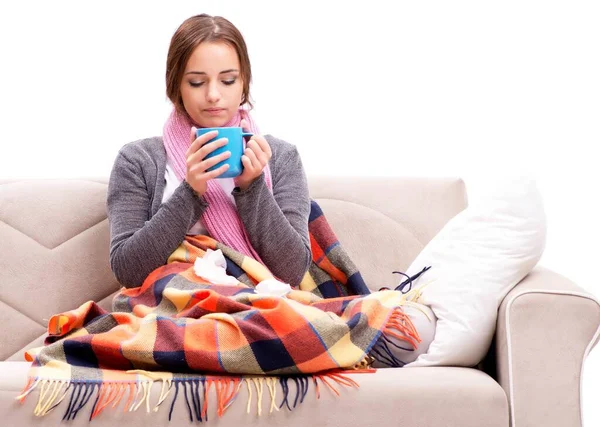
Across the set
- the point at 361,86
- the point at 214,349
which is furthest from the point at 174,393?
the point at 361,86

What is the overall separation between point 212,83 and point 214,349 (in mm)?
732

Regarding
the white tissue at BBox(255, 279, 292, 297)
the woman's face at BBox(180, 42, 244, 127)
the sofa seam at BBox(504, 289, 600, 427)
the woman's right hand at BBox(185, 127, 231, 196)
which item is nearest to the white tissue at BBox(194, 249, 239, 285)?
the white tissue at BBox(255, 279, 292, 297)

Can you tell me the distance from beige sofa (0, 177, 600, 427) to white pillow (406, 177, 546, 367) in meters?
0.04

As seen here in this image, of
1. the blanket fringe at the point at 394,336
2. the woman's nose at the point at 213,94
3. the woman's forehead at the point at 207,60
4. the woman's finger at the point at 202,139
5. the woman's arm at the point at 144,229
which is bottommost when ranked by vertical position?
the blanket fringe at the point at 394,336

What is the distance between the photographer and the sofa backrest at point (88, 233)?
2.41 m

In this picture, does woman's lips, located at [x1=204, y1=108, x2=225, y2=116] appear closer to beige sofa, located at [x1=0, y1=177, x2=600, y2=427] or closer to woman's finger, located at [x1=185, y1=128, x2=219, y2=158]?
woman's finger, located at [x1=185, y1=128, x2=219, y2=158]

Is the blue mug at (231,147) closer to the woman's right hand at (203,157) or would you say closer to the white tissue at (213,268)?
Answer: the woman's right hand at (203,157)

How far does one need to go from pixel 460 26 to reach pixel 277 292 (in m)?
1.25

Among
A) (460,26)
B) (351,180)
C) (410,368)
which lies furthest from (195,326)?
(460,26)

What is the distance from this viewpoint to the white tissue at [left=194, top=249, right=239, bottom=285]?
2.13m

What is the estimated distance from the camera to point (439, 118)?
2.92m

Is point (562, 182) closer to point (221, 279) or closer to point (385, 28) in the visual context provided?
point (385, 28)

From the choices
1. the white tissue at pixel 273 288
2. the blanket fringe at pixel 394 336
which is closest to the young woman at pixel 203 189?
the white tissue at pixel 273 288

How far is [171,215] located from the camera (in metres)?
2.15
